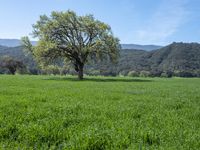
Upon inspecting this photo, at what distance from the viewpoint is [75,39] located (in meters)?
53.6

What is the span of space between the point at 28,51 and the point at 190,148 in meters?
54.5

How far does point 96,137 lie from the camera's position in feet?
22.1

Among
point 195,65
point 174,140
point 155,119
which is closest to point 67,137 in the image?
point 174,140

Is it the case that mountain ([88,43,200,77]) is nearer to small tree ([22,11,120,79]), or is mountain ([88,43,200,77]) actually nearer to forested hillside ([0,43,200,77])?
forested hillside ([0,43,200,77])

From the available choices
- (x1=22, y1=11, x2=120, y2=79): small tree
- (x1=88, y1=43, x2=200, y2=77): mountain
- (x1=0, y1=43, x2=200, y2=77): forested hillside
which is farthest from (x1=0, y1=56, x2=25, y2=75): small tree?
(x1=22, y1=11, x2=120, y2=79): small tree

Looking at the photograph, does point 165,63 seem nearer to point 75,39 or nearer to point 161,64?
point 161,64

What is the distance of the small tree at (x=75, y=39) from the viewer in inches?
1973

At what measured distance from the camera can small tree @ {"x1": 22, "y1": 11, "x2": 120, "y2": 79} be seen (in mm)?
50122

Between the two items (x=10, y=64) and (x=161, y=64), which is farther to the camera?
(x=161, y=64)

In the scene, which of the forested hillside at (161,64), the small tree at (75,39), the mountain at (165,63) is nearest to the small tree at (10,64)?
the forested hillside at (161,64)

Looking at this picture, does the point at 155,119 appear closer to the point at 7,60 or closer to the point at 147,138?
the point at 147,138

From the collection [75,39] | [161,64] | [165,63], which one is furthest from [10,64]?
[165,63]

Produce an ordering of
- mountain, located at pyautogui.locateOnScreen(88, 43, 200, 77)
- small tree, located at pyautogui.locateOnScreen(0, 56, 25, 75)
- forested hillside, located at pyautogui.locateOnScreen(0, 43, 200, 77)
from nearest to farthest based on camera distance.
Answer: small tree, located at pyautogui.locateOnScreen(0, 56, 25, 75) → forested hillside, located at pyautogui.locateOnScreen(0, 43, 200, 77) → mountain, located at pyautogui.locateOnScreen(88, 43, 200, 77)

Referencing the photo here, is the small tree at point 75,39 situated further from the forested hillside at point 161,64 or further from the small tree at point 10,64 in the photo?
the forested hillside at point 161,64
